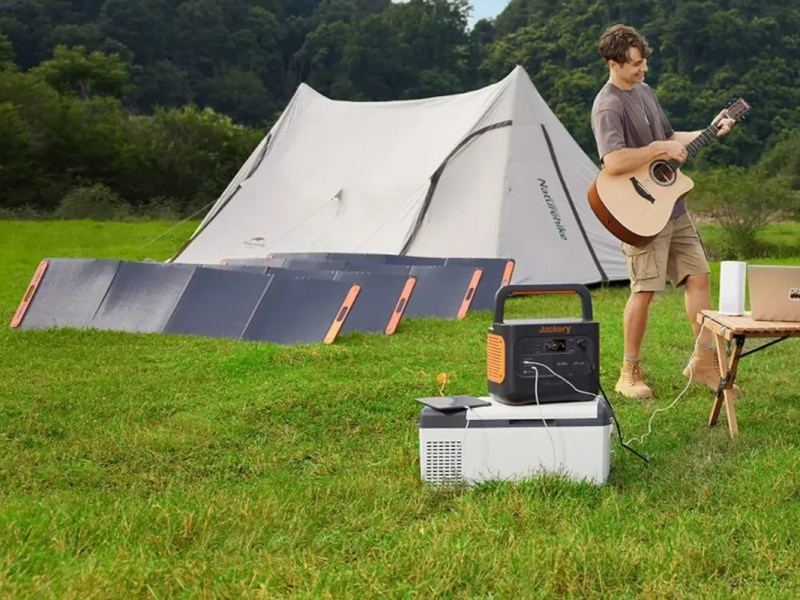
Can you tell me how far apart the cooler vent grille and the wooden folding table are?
121 centimetres

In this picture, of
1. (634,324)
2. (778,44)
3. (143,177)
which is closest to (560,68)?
(778,44)

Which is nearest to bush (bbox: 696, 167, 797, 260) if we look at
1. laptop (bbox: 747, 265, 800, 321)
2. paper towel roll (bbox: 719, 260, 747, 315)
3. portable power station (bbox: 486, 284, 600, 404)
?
paper towel roll (bbox: 719, 260, 747, 315)

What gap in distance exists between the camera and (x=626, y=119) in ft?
16.1

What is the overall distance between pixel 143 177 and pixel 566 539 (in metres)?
30.8

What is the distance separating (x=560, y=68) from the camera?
37094mm

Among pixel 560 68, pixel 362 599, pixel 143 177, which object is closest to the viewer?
pixel 362 599

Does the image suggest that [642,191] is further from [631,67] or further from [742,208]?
[742,208]

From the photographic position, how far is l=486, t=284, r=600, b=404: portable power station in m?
3.44

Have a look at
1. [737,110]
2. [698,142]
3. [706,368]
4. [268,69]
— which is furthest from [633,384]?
[268,69]

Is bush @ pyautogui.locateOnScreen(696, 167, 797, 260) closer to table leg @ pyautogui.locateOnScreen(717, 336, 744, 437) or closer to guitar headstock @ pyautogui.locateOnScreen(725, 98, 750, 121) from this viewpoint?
guitar headstock @ pyautogui.locateOnScreen(725, 98, 750, 121)

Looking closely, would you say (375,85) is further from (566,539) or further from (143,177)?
(566,539)

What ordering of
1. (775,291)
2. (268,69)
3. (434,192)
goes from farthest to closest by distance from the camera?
(268,69), (434,192), (775,291)

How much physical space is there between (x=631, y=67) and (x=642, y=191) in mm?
569

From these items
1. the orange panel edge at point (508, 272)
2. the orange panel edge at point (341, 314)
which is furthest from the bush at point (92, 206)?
the orange panel edge at point (341, 314)
